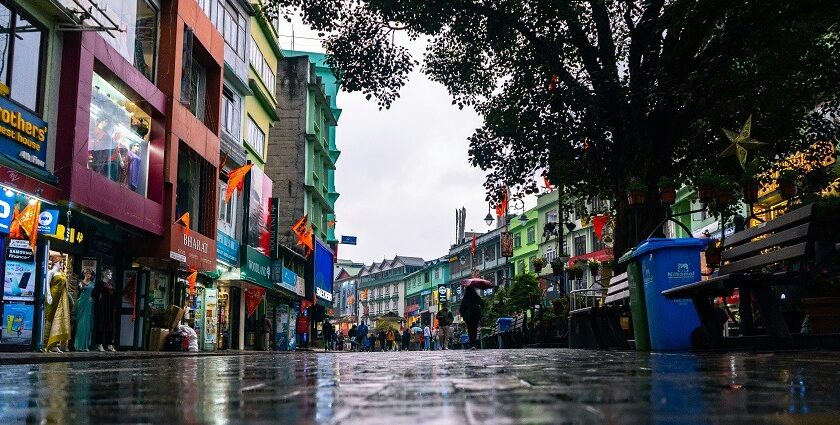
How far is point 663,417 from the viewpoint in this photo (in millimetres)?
1993

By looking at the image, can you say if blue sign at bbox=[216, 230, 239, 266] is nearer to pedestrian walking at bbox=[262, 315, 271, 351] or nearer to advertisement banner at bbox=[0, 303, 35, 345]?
pedestrian walking at bbox=[262, 315, 271, 351]

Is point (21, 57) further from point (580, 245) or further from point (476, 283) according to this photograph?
point (580, 245)

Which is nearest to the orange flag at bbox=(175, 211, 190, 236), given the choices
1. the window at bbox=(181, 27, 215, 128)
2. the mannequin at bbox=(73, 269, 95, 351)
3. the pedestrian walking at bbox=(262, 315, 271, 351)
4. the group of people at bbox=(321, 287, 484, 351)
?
the window at bbox=(181, 27, 215, 128)

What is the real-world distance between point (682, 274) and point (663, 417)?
744 cm

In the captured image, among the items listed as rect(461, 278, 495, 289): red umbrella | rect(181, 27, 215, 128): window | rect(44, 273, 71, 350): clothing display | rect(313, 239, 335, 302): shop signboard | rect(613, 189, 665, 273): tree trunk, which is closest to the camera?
rect(613, 189, 665, 273): tree trunk

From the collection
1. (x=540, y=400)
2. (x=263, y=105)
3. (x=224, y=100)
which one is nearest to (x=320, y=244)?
(x=263, y=105)

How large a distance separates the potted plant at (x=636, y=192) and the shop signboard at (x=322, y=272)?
35.2m

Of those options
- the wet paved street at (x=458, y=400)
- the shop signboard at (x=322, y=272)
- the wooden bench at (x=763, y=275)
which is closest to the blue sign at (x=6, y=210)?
the wooden bench at (x=763, y=275)

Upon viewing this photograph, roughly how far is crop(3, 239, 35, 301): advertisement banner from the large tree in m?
6.28

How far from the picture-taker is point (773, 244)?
23.6 feet

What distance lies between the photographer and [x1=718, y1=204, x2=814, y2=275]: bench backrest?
659 cm

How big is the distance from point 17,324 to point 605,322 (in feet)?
33.4

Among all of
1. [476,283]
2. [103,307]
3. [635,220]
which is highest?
[476,283]

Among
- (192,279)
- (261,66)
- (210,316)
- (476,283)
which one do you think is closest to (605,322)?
(476,283)
